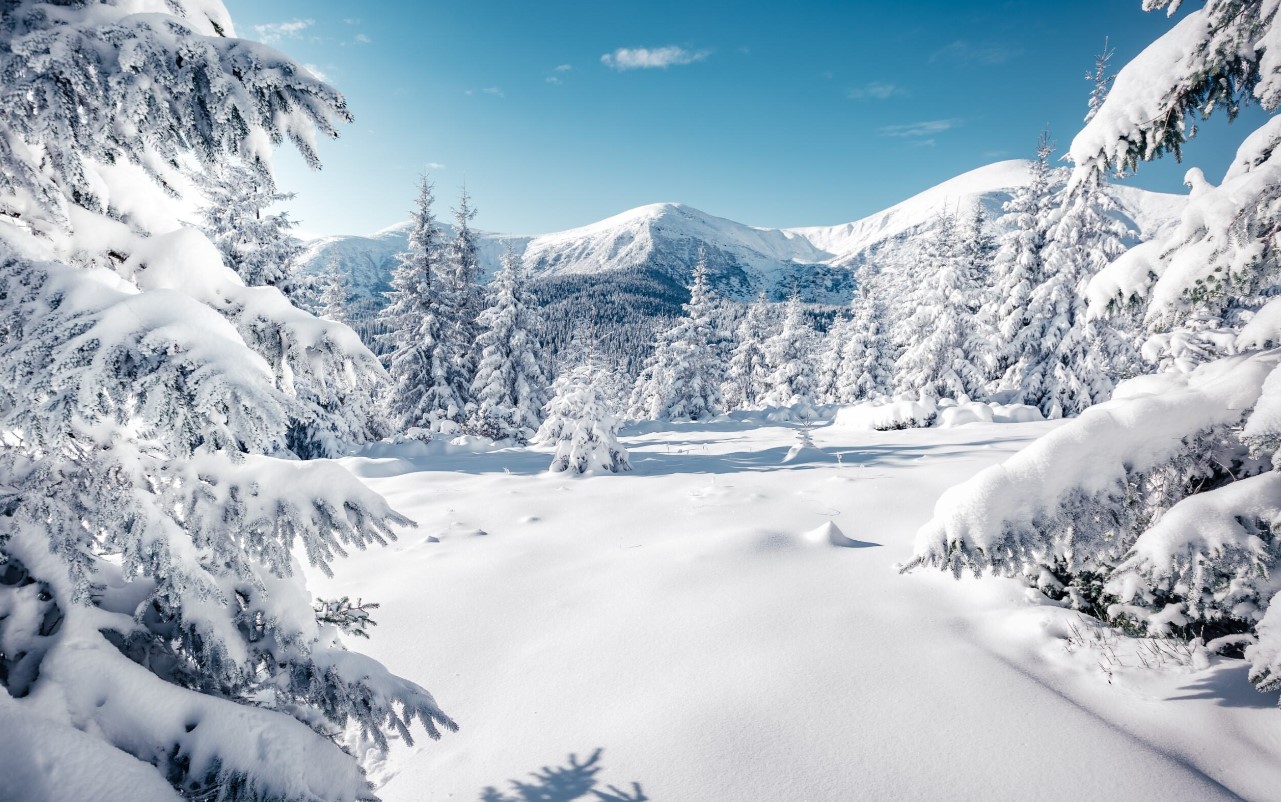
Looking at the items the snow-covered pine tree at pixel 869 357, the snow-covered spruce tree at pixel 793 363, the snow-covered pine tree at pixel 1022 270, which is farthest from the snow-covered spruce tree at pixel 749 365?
the snow-covered pine tree at pixel 1022 270

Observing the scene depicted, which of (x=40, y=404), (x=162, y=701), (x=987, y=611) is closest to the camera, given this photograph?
(x=40, y=404)

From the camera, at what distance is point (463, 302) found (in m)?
26.8

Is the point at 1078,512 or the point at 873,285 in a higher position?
the point at 873,285

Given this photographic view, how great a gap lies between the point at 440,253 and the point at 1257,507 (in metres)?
26.8

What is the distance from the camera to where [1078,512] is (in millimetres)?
2975

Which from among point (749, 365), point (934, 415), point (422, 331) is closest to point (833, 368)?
point (749, 365)

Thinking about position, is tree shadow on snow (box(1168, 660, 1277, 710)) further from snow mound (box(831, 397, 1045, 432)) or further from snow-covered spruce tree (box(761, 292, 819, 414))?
snow-covered spruce tree (box(761, 292, 819, 414))

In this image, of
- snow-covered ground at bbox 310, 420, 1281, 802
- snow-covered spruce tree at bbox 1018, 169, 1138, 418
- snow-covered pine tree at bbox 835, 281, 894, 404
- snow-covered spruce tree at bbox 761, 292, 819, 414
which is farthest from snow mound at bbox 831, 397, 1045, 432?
snow-covered spruce tree at bbox 761, 292, 819, 414

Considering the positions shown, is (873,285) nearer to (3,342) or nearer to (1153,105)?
(1153,105)

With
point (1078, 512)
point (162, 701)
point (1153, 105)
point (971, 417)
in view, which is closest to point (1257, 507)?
point (1078, 512)

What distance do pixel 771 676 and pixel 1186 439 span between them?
283cm

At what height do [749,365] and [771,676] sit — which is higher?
[749,365]

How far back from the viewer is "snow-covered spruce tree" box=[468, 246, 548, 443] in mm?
25297

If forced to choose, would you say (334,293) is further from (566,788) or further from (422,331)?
(566,788)
